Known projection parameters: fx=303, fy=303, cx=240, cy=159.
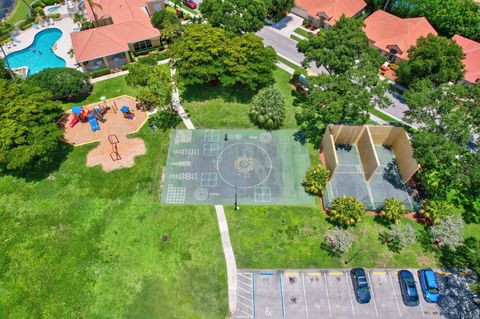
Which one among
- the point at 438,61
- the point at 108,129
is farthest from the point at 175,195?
the point at 438,61

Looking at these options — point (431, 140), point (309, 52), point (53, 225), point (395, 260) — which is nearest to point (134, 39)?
point (309, 52)

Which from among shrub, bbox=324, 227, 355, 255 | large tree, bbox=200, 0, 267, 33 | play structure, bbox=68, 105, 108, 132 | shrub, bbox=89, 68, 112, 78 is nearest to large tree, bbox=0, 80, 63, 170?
play structure, bbox=68, 105, 108, 132

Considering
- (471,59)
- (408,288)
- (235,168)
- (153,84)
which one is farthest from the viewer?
(471,59)

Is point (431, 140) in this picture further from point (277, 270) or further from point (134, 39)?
point (134, 39)

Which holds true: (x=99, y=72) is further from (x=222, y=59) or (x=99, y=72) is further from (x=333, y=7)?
(x=333, y=7)

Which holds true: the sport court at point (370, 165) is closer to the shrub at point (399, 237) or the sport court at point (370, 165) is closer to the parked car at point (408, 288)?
the shrub at point (399, 237)

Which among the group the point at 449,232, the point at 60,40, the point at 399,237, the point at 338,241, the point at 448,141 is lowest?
the point at 338,241

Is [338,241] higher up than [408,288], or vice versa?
[338,241]
